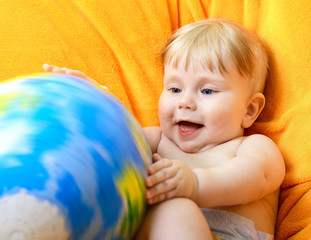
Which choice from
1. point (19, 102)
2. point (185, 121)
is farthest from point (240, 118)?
point (19, 102)

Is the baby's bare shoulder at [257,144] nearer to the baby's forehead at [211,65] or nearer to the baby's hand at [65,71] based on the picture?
the baby's forehead at [211,65]

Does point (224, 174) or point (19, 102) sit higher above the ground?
point (19, 102)

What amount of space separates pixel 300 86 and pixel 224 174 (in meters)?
0.39

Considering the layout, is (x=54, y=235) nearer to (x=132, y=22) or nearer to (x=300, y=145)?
(x=300, y=145)

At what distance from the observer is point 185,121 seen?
3.76 ft

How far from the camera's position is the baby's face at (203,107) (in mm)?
1109

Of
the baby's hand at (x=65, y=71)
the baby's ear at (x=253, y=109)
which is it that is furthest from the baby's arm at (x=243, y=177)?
the baby's hand at (x=65, y=71)

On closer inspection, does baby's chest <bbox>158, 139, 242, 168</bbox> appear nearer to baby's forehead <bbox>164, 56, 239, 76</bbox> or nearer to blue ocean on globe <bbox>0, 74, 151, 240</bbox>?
Answer: baby's forehead <bbox>164, 56, 239, 76</bbox>

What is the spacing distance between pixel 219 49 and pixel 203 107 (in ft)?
0.47

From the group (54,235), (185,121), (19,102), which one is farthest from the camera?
(185,121)

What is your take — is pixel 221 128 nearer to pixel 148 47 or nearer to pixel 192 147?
pixel 192 147

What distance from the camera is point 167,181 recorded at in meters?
0.82

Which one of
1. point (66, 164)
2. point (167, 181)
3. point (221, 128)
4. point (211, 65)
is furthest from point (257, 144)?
point (66, 164)

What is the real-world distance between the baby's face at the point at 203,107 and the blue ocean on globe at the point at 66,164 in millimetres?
341
